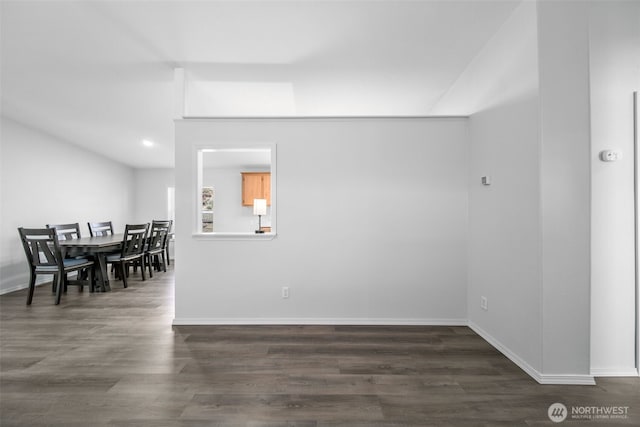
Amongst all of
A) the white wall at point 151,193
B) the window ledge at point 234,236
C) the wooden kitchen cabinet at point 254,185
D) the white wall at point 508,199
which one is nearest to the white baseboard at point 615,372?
the white wall at point 508,199

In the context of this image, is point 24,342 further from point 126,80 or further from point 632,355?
point 632,355

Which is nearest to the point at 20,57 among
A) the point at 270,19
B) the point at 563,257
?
the point at 270,19

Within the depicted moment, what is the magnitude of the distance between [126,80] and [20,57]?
37.5 inches

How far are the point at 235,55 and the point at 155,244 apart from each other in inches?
176

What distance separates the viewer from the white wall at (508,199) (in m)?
2.24

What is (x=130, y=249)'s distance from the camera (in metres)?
5.18

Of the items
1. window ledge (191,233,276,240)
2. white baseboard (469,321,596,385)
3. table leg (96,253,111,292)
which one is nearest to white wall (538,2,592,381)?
white baseboard (469,321,596,385)

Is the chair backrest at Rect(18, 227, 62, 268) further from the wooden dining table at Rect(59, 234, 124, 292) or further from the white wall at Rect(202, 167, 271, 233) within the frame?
the white wall at Rect(202, 167, 271, 233)

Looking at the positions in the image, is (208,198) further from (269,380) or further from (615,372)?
(615,372)

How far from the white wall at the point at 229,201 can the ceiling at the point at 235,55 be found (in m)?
2.72

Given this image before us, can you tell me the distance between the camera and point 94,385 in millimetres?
Answer: 2133

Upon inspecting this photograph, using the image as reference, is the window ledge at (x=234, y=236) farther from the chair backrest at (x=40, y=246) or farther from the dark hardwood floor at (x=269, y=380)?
the chair backrest at (x=40, y=246)

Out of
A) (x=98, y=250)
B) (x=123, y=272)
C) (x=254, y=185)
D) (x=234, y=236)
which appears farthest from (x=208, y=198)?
(x=234, y=236)

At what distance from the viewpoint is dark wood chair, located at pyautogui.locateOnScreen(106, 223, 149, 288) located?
16.3ft
